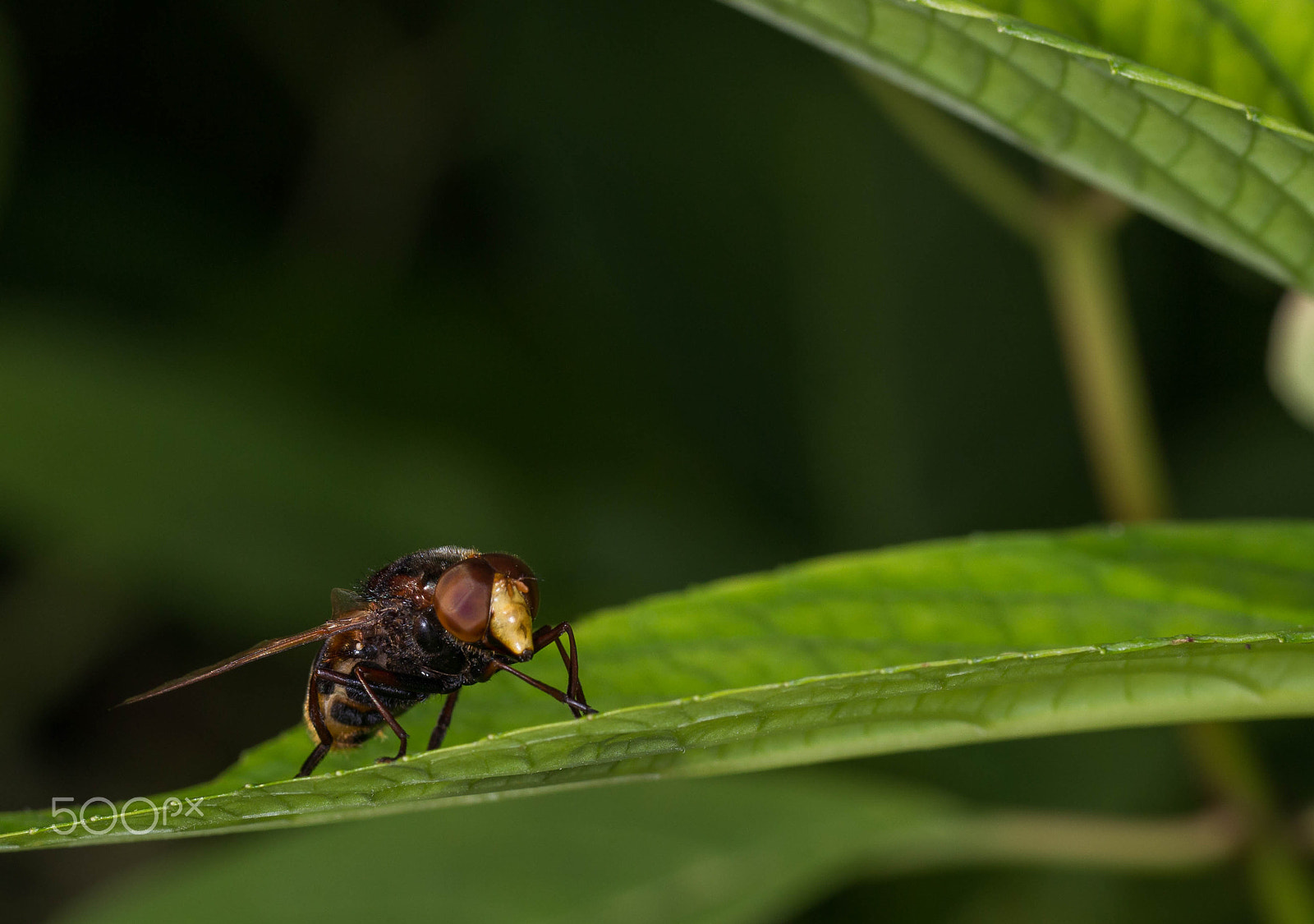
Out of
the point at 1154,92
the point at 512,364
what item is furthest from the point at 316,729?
the point at 512,364

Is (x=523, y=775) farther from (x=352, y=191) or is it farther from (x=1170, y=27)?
(x=352, y=191)

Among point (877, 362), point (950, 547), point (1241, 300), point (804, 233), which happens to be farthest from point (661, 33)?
point (950, 547)

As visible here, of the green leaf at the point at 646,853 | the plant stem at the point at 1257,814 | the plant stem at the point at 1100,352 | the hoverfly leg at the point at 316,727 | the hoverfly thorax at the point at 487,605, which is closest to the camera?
the hoverfly leg at the point at 316,727

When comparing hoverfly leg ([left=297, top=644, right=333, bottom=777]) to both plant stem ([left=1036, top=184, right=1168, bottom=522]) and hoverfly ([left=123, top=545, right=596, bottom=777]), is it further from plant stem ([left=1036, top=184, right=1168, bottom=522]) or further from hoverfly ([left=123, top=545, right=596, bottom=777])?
plant stem ([left=1036, top=184, right=1168, bottom=522])

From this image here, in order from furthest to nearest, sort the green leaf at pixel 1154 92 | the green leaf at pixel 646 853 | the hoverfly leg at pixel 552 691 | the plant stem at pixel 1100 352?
1. the plant stem at pixel 1100 352
2. the green leaf at pixel 646 853
3. the hoverfly leg at pixel 552 691
4. the green leaf at pixel 1154 92

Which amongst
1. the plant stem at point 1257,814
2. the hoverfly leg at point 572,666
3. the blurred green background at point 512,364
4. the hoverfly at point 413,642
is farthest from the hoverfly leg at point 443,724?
the blurred green background at point 512,364

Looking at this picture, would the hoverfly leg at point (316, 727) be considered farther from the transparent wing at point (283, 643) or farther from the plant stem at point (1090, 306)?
the plant stem at point (1090, 306)
